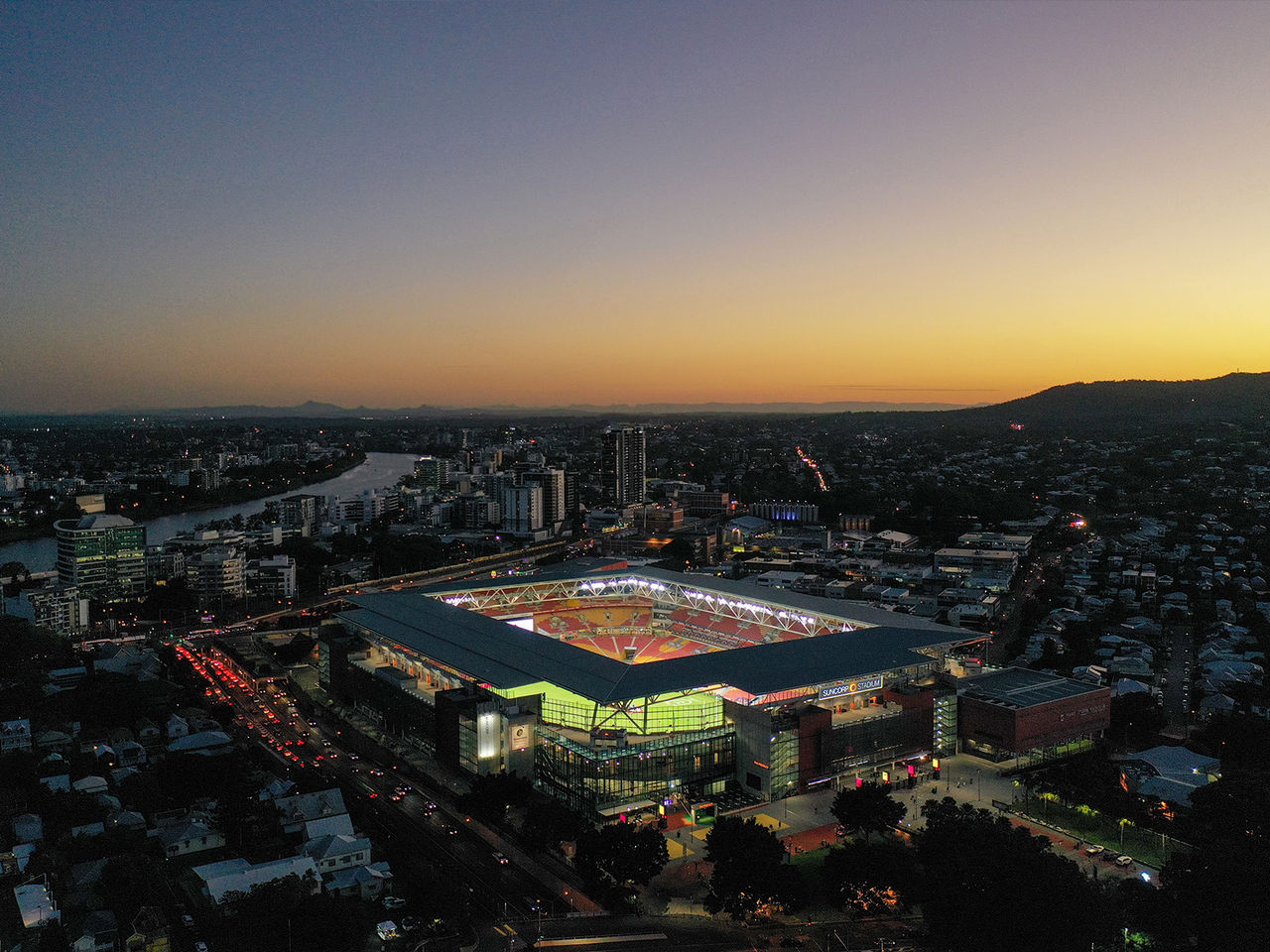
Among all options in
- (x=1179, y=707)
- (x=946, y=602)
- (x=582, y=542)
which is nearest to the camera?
(x=1179, y=707)

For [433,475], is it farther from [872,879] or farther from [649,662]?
[872,879]

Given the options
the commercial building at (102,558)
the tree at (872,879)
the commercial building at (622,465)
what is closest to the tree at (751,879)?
the tree at (872,879)

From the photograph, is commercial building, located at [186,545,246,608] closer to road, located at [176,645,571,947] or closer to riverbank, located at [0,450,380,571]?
riverbank, located at [0,450,380,571]

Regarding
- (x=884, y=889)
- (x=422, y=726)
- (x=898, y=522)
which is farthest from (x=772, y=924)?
(x=898, y=522)

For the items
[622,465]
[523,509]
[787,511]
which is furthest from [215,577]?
[622,465]

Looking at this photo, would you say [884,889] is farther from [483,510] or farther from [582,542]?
[483,510]

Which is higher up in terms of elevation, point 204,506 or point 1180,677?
point 204,506

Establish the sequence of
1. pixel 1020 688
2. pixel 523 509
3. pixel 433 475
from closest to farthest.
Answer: pixel 1020 688, pixel 523 509, pixel 433 475
